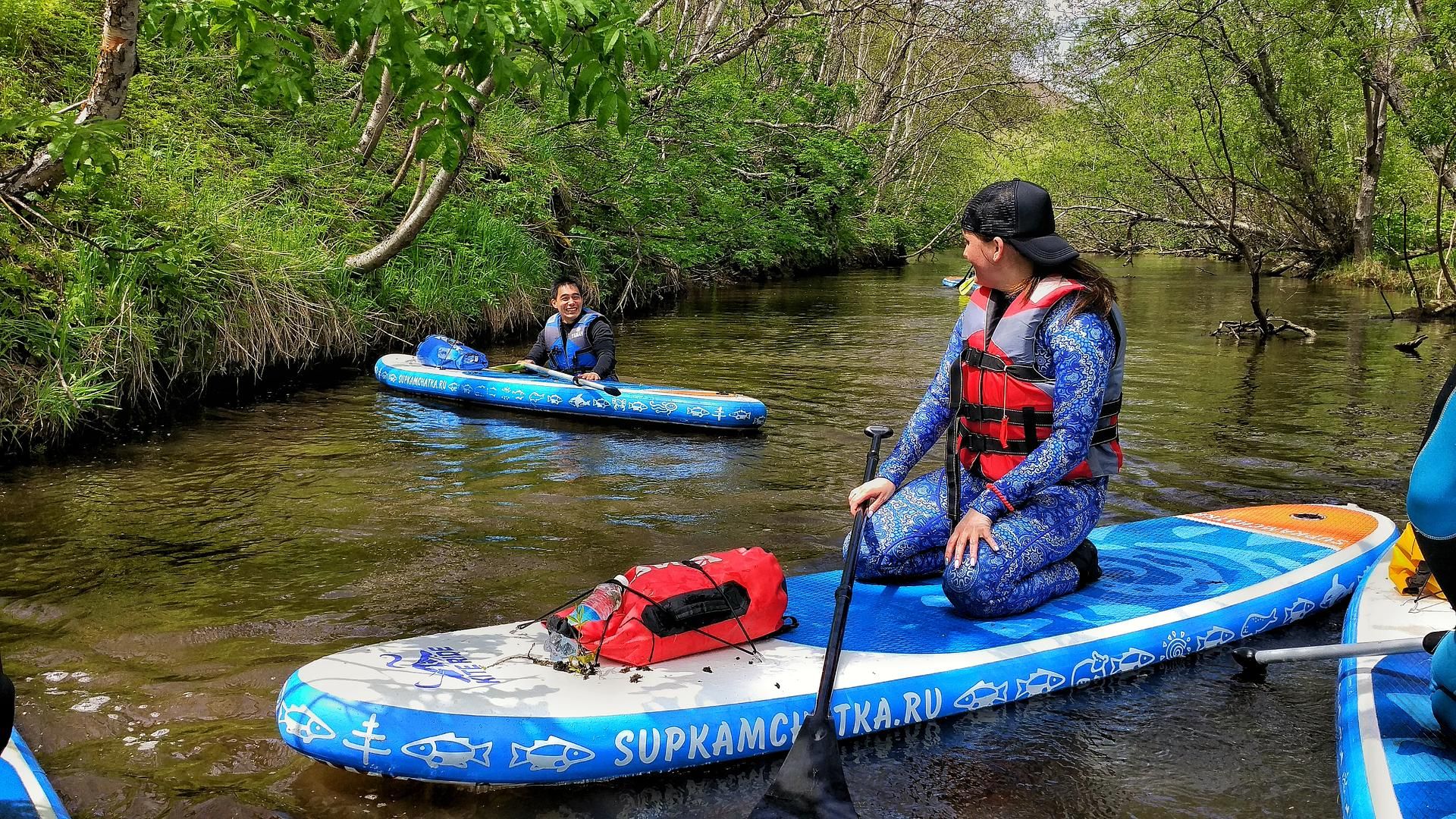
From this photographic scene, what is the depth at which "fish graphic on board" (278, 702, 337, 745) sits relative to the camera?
256 centimetres

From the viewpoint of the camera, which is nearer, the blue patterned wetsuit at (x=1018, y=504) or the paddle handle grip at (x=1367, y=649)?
the paddle handle grip at (x=1367, y=649)

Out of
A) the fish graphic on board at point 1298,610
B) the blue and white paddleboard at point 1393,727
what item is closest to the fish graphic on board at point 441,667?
the blue and white paddleboard at point 1393,727

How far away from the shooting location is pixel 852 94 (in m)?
20.5

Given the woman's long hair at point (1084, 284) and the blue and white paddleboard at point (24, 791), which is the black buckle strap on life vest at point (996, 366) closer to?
the woman's long hair at point (1084, 284)

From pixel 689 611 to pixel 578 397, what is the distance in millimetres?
4863

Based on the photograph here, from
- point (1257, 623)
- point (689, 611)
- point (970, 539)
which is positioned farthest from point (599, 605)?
point (1257, 623)

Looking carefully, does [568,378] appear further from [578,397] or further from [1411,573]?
[1411,573]

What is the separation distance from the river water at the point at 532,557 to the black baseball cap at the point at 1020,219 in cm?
134

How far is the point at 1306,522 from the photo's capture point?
4434mm

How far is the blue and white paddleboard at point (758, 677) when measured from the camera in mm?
2584

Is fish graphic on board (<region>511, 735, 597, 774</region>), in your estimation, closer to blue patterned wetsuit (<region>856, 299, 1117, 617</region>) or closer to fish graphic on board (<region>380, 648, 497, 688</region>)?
fish graphic on board (<region>380, 648, 497, 688</region>)

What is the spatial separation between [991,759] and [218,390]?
21.3 ft

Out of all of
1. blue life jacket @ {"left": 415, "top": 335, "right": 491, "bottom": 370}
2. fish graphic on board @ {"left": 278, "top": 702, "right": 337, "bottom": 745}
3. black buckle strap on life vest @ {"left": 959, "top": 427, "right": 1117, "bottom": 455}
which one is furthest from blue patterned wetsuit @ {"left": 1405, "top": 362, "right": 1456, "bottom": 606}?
blue life jacket @ {"left": 415, "top": 335, "right": 491, "bottom": 370}

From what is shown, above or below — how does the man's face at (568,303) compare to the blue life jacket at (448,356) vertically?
above
